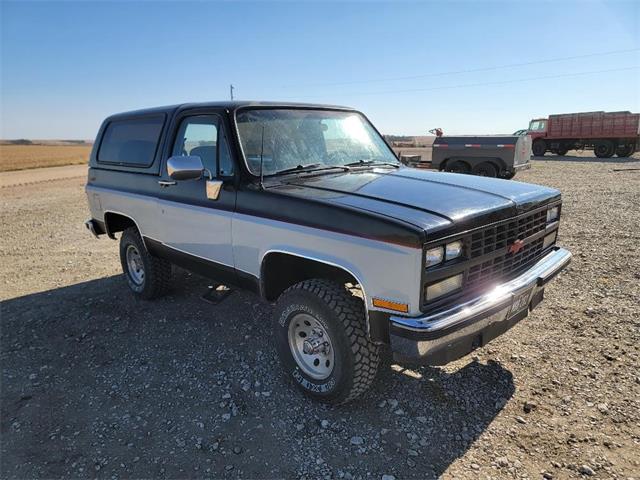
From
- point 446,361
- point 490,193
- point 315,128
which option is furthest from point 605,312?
point 315,128

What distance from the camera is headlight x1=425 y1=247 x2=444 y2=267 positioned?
8.16ft

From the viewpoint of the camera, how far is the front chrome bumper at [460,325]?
98.0 inches

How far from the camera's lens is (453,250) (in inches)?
104

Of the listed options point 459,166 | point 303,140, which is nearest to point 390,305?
point 303,140

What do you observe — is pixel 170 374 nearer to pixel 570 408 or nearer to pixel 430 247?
pixel 430 247

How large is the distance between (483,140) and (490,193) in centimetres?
1146

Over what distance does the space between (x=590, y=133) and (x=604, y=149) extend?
4.18 ft

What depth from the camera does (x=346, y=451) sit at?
2.73m

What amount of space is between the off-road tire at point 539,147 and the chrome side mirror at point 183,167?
31263 millimetres

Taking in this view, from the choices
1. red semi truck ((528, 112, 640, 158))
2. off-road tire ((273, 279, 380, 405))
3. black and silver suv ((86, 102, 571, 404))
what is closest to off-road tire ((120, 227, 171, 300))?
black and silver suv ((86, 102, 571, 404))

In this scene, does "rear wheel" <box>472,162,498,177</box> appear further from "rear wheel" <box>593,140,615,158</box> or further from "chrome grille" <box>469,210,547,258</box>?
"rear wheel" <box>593,140,615,158</box>

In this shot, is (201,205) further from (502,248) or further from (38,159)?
(38,159)

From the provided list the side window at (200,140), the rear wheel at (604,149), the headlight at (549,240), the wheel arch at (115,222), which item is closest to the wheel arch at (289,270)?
the side window at (200,140)

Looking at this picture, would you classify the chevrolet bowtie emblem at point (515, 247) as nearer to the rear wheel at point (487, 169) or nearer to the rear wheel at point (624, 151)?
the rear wheel at point (487, 169)
